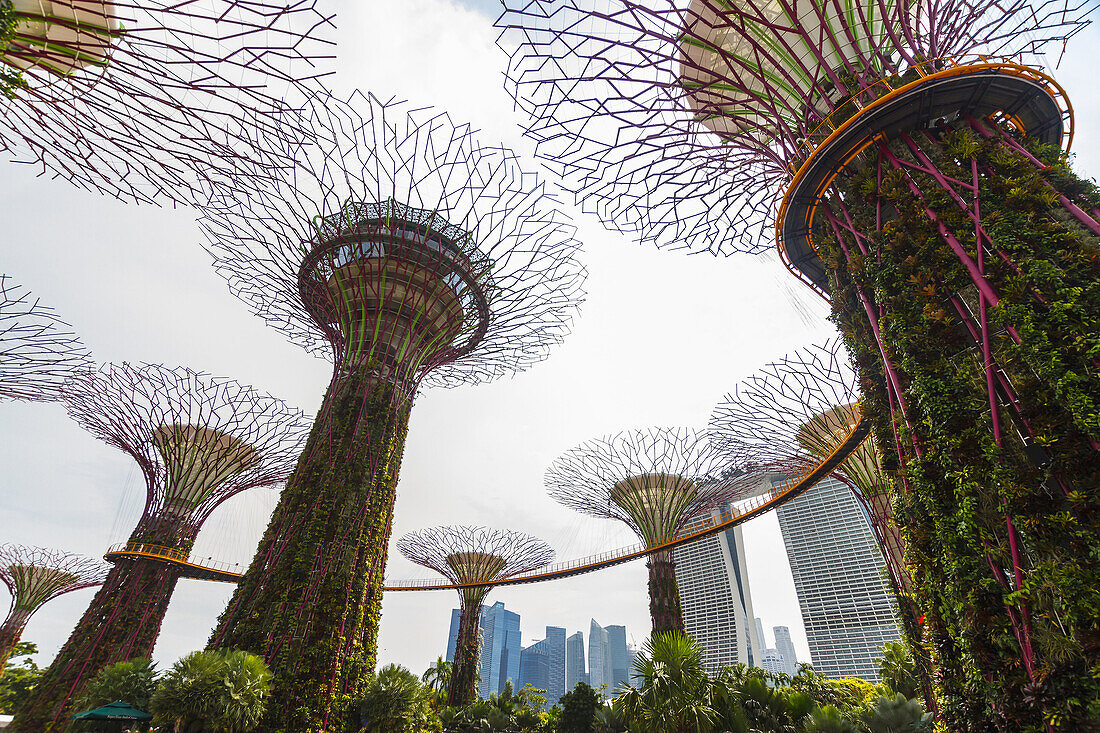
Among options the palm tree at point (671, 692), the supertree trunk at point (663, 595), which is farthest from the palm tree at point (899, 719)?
the supertree trunk at point (663, 595)

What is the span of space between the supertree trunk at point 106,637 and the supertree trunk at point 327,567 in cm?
1118

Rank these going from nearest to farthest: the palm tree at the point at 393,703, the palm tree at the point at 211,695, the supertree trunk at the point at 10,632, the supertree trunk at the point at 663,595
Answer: the palm tree at the point at 211,695
the palm tree at the point at 393,703
the supertree trunk at the point at 663,595
the supertree trunk at the point at 10,632

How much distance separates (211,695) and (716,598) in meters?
64.9

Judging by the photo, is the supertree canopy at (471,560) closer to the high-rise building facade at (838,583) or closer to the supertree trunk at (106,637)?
the supertree trunk at (106,637)

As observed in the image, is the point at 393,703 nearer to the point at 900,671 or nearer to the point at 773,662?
the point at 900,671

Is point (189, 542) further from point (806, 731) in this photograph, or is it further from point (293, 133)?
point (806, 731)

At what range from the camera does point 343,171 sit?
44.3ft

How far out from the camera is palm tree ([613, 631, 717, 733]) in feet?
36.3

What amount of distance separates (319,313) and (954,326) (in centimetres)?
1733

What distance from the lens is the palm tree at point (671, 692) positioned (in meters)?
11.1

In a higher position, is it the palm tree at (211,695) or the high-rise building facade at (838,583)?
the high-rise building facade at (838,583)

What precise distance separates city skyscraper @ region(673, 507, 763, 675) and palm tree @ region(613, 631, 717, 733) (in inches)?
1856

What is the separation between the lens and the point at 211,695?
398 inches

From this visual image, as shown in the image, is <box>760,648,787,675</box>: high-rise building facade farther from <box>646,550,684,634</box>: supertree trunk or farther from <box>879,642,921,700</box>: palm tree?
<box>879,642,921,700</box>: palm tree
